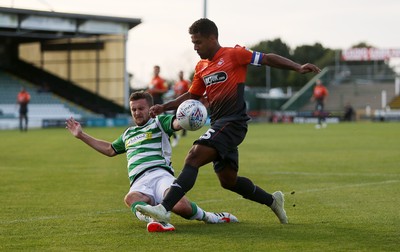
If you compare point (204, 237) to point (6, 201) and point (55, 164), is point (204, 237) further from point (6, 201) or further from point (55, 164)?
point (55, 164)

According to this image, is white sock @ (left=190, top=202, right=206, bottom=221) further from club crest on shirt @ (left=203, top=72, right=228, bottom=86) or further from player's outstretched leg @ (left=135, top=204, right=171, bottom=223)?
club crest on shirt @ (left=203, top=72, right=228, bottom=86)

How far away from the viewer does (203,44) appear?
789cm

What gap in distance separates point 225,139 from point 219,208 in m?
2.32

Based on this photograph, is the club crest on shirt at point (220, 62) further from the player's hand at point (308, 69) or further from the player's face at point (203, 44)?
the player's hand at point (308, 69)

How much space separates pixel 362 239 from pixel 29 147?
19149mm

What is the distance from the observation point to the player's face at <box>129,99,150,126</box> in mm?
8414

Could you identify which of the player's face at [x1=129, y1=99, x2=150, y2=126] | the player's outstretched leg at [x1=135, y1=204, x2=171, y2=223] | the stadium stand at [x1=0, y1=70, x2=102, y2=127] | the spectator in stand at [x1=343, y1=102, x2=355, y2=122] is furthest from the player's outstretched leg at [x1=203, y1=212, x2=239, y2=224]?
the spectator in stand at [x1=343, y1=102, x2=355, y2=122]

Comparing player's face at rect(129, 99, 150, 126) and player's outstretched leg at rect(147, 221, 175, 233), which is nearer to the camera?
player's outstretched leg at rect(147, 221, 175, 233)

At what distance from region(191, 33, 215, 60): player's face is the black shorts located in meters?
0.69

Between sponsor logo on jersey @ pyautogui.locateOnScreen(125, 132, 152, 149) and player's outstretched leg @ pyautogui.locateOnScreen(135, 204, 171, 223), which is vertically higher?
sponsor logo on jersey @ pyautogui.locateOnScreen(125, 132, 152, 149)

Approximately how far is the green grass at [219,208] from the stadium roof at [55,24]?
Result: 1133 inches

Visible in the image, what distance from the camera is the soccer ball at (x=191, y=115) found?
25.1ft

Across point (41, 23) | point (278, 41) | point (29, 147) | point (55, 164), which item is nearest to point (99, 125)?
point (41, 23)

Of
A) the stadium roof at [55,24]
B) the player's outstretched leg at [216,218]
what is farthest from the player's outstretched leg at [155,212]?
the stadium roof at [55,24]
